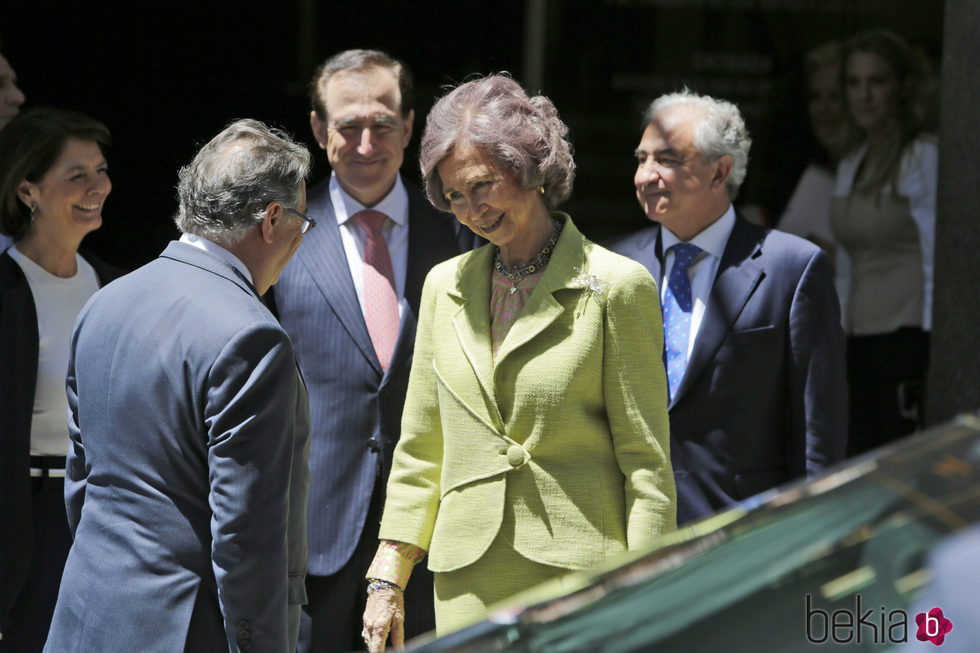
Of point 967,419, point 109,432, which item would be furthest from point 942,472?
point 109,432

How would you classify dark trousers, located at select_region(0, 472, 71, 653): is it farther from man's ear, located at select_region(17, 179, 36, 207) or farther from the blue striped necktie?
the blue striped necktie

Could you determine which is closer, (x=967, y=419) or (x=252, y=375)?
(x=967, y=419)

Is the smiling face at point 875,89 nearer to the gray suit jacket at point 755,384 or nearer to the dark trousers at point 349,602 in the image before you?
the gray suit jacket at point 755,384

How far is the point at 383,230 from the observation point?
3.97 metres

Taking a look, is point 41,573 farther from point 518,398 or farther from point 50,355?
point 518,398

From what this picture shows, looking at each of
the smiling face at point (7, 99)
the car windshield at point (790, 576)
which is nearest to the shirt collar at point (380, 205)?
the smiling face at point (7, 99)

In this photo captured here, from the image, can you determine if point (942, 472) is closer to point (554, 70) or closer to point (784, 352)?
point (784, 352)

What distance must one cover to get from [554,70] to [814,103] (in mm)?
1294

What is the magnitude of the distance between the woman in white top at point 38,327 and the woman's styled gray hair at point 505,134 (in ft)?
4.79

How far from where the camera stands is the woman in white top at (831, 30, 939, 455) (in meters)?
5.46

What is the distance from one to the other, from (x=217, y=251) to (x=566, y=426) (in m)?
0.91

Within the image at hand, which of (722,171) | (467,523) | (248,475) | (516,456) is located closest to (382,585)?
(467,523)

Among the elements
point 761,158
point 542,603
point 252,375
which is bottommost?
point 542,603

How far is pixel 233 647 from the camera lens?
8.59 feet
